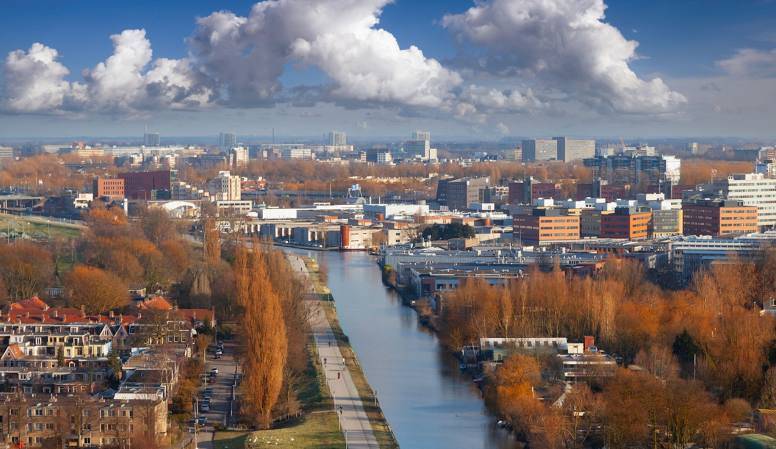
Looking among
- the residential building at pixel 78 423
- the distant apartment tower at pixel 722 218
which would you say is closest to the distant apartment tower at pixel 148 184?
the distant apartment tower at pixel 722 218

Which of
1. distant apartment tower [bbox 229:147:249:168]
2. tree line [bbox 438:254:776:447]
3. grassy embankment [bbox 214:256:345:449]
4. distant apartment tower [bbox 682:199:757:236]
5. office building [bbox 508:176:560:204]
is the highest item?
distant apartment tower [bbox 229:147:249:168]

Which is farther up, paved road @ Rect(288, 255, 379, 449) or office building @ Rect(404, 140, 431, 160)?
office building @ Rect(404, 140, 431, 160)

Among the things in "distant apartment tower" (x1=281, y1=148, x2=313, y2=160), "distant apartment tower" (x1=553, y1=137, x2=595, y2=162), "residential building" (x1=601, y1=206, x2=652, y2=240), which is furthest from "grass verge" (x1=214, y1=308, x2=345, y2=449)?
"distant apartment tower" (x1=281, y1=148, x2=313, y2=160)

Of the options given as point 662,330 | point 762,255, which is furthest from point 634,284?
point 662,330

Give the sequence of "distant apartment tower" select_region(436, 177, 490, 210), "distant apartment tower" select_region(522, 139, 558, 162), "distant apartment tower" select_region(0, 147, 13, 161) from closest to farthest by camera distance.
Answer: "distant apartment tower" select_region(436, 177, 490, 210)
"distant apartment tower" select_region(0, 147, 13, 161)
"distant apartment tower" select_region(522, 139, 558, 162)

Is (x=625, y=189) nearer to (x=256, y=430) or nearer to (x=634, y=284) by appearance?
(x=634, y=284)

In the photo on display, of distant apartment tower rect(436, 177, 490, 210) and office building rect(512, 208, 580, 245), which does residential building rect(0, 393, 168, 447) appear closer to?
office building rect(512, 208, 580, 245)

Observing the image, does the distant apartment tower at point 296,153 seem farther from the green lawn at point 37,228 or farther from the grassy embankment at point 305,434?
the grassy embankment at point 305,434
